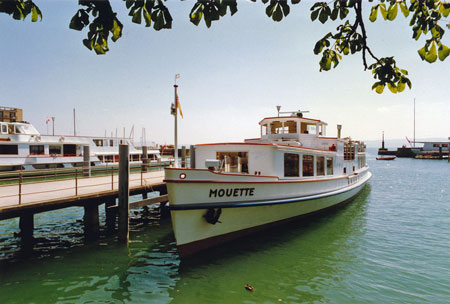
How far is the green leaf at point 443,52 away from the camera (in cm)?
203

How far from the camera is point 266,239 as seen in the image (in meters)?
10.2

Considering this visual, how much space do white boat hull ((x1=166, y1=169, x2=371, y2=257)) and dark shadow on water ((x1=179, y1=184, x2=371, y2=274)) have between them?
0.91 feet

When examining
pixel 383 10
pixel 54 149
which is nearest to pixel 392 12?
pixel 383 10

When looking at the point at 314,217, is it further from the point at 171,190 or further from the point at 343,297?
the point at 171,190

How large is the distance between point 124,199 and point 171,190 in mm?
3084

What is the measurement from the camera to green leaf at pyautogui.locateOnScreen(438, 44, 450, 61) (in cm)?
203

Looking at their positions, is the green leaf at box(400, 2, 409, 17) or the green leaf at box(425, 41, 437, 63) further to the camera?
the green leaf at box(400, 2, 409, 17)

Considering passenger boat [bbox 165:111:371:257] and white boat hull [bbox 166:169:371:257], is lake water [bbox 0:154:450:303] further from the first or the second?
passenger boat [bbox 165:111:371:257]

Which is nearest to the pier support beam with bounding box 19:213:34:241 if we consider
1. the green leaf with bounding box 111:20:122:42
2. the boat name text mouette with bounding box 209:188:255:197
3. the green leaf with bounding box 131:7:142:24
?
the boat name text mouette with bounding box 209:188:255:197


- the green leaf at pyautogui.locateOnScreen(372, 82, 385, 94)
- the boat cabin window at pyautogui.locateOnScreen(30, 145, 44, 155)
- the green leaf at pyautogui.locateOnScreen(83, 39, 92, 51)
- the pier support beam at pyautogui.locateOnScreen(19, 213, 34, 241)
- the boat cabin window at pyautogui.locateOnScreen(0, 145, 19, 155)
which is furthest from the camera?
the boat cabin window at pyautogui.locateOnScreen(30, 145, 44, 155)

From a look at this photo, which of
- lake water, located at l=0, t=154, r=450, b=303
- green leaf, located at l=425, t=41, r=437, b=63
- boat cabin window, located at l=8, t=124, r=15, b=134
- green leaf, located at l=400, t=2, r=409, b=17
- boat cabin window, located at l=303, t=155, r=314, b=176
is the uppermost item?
boat cabin window, located at l=8, t=124, r=15, b=134

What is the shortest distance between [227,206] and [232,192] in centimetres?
52

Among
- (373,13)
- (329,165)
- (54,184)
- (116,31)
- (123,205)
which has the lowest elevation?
(123,205)

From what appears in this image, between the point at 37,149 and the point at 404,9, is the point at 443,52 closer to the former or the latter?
the point at 404,9
